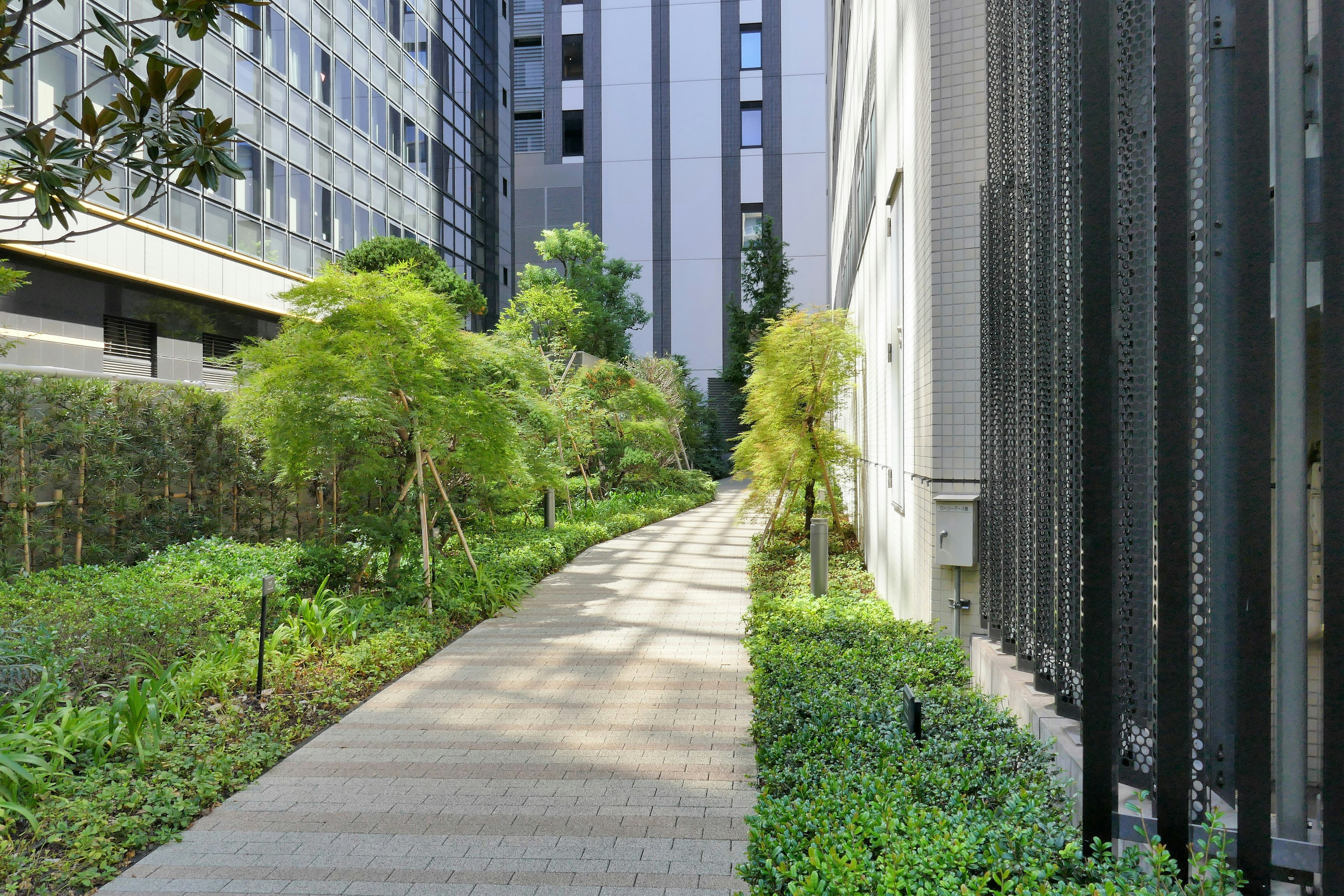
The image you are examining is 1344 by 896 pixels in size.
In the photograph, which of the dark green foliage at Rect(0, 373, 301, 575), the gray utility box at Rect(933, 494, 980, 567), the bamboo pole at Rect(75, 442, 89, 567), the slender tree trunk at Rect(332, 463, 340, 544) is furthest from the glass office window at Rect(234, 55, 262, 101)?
the gray utility box at Rect(933, 494, 980, 567)

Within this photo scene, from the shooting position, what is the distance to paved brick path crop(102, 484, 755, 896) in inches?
145

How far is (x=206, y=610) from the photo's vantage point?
7.43 meters

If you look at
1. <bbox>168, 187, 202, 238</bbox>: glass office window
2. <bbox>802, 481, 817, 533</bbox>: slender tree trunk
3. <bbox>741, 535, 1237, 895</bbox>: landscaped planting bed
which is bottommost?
<bbox>741, 535, 1237, 895</bbox>: landscaped planting bed

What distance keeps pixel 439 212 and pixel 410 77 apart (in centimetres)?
390

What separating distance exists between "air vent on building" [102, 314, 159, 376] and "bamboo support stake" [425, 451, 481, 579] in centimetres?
728

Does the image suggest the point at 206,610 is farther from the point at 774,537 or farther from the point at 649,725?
the point at 774,537

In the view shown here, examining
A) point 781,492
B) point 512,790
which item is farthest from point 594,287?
point 512,790

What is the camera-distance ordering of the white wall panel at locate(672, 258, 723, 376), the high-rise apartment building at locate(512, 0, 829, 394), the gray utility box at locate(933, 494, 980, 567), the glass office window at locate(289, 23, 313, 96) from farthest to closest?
the white wall panel at locate(672, 258, 723, 376), the high-rise apartment building at locate(512, 0, 829, 394), the glass office window at locate(289, 23, 313, 96), the gray utility box at locate(933, 494, 980, 567)

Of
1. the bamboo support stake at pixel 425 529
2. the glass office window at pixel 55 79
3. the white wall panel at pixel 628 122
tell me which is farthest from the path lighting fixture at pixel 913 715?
the white wall panel at pixel 628 122

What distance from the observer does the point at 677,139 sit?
36.8 meters

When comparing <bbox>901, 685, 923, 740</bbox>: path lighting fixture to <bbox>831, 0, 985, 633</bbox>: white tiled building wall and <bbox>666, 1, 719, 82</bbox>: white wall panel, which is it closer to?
<bbox>831, 0, 985, 633</bbox>: white tiled building wall

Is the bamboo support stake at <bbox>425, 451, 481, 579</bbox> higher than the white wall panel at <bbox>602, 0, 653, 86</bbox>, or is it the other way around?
the white wall panel at <bbox>602, 0, 653, 86</bbox>

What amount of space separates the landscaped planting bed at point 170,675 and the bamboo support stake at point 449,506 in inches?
6.9

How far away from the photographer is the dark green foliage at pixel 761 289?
33562mm
